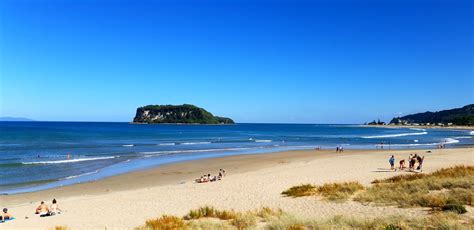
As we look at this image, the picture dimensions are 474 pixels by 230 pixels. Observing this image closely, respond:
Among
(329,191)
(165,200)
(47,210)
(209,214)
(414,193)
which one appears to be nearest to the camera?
(209,214)

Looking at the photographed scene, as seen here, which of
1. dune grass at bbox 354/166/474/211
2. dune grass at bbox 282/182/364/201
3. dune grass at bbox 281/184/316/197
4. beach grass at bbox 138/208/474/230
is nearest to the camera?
beach grass at bbox 138/208/474/230

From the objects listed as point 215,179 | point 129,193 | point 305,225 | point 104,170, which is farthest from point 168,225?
point 104,170

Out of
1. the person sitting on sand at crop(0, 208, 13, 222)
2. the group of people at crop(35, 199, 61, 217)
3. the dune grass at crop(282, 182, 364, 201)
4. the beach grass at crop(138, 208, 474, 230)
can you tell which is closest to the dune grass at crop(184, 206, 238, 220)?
the beach grass at crop(138, 208, 474, 230)

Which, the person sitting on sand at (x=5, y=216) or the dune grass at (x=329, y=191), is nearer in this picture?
the person sitting on sand at (x=5, y=216)

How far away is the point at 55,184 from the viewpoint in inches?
871

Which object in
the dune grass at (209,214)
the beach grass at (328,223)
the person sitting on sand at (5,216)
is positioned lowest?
the person sitting on sand at (5,216)

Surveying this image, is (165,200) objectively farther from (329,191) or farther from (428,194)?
(428,194)

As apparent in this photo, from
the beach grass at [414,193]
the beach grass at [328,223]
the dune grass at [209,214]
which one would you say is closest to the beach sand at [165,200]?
the beach grass at [414,193]

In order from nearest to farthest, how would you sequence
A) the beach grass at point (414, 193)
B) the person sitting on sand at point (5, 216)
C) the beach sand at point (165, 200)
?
the beach grass at point (414, 193) < the beach sand at point (165, 200) < the person sitting on sand at point (5, 216)

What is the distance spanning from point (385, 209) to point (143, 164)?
78.9 ft

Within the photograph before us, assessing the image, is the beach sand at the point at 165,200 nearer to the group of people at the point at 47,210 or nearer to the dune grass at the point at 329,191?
the group of people at the point at 47,210

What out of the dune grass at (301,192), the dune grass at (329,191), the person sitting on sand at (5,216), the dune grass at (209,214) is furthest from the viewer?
the dune grass at (301,192)

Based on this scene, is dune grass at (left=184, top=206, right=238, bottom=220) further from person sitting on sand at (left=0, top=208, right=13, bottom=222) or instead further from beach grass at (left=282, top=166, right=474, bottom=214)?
person sitting on sand at (left=0, top=208, right=13, bottom=222)

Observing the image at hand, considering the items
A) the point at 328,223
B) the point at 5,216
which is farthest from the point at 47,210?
the point at 328,223
